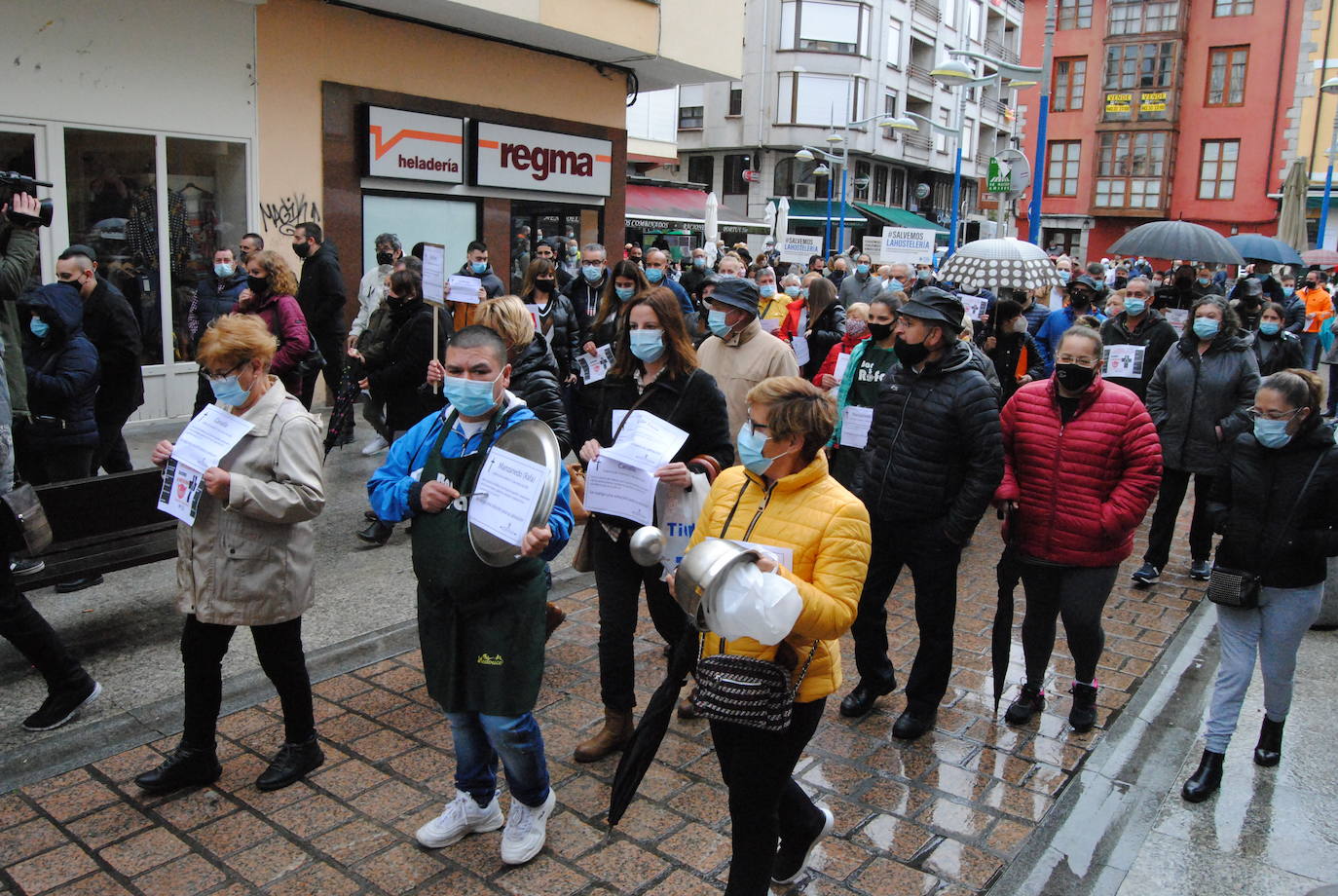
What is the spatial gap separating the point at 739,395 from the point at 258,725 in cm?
291

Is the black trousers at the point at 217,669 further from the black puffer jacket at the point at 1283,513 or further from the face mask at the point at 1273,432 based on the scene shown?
the face mask at the point at 1273,432

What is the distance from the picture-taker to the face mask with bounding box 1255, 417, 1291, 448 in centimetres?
447

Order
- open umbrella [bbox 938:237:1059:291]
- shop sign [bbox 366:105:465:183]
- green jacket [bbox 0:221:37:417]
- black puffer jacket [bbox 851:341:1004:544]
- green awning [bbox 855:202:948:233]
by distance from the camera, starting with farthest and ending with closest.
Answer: green awning [bbox 855:202:948:233]
shop sign [bbox 366:105:465:183]
open umbrella [bbox 938:237:1059:291]
green jacket [bbox 0:221:37:417]
black puffer jacket [bbox 851:341:1004:544]

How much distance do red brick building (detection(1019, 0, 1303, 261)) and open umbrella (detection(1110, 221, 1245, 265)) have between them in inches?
1676

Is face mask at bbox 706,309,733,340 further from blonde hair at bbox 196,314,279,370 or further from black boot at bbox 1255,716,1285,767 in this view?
black boot at bbox 1255,716,1285,767

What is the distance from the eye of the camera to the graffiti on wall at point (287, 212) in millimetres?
11758

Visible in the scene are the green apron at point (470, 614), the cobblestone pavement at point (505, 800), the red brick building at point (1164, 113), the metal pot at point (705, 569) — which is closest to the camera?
the metal pot at point (705, 569)

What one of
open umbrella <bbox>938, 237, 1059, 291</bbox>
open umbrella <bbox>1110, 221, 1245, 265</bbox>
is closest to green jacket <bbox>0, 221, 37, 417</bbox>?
open umbrella <bbox>938, 237, 1059, 291</bbox>

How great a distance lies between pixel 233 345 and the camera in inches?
153

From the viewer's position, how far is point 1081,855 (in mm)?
4020

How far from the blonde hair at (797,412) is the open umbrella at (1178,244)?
10234mm

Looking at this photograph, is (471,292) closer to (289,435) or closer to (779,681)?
(289,435)

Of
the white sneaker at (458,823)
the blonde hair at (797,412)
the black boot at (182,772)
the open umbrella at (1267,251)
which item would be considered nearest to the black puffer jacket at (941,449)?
the blonde hair at (797,412)

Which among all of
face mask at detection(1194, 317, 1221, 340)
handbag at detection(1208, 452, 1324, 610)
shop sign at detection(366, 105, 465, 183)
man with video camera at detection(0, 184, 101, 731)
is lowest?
man with video camera at detection(0, 184, 101, 731)
